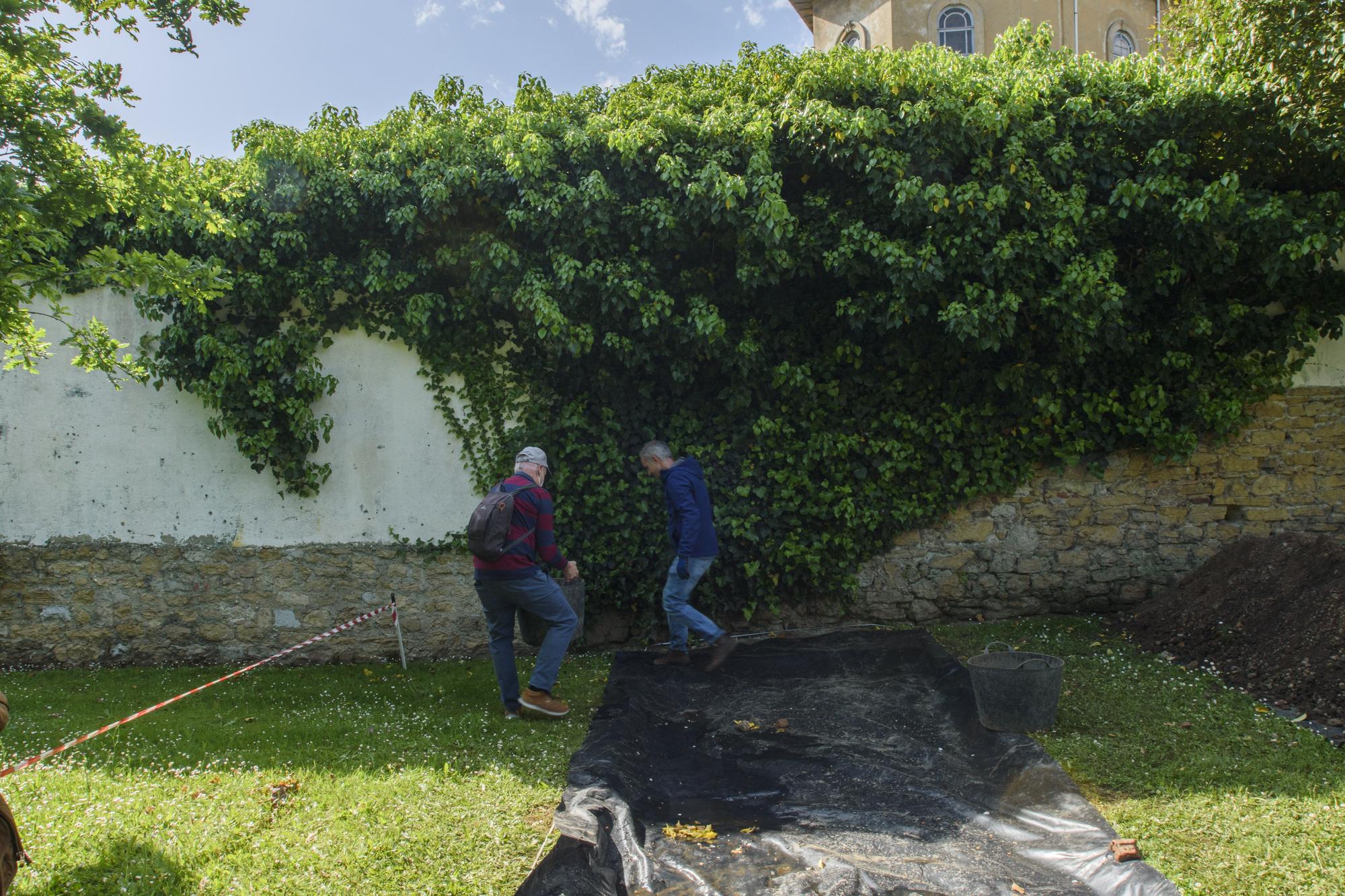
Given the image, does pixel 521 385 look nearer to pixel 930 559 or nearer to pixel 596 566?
pixel 596 566

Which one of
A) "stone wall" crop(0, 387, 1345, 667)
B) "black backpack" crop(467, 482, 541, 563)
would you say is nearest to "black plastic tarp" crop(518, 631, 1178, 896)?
"black backpack" crop(467, 482, 541, 563)

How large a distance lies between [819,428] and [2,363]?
652cm

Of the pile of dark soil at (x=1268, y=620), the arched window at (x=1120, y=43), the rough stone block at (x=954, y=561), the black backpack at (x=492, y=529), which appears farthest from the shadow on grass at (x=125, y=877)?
the arched window at (x=1120, y=43)

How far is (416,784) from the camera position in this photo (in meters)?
4.31

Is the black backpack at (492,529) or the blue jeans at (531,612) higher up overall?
the black backpack at (492,529)

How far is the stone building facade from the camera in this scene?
16.3 meters

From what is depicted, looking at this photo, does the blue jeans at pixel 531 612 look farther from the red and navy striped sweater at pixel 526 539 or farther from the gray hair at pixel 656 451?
the gray hair at pixel 656 451

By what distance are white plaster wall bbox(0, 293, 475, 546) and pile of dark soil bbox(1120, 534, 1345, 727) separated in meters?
5.50

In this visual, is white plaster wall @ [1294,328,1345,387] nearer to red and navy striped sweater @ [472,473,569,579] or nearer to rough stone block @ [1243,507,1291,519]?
rough stone block @ [1243,507,1291,519]

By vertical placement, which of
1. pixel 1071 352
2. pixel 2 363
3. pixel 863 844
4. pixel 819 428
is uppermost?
pixel 2 363

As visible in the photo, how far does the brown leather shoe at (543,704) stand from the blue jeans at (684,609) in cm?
131

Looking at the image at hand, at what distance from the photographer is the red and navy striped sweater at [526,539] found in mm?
5312

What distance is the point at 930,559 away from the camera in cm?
733

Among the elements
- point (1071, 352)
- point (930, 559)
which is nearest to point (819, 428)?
point (930, 559)
